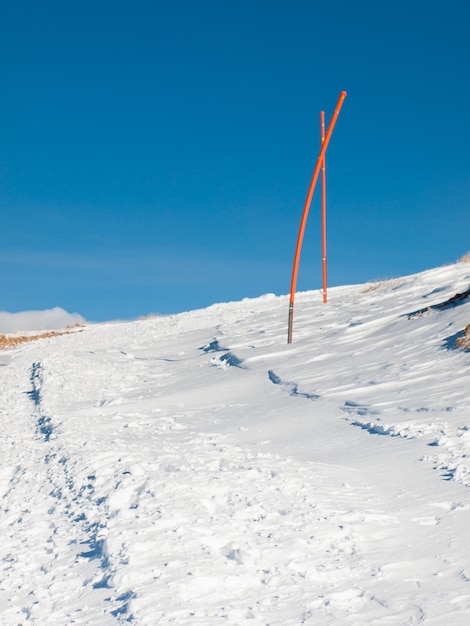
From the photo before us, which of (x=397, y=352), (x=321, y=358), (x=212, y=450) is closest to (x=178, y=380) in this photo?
(x=321, y=358)

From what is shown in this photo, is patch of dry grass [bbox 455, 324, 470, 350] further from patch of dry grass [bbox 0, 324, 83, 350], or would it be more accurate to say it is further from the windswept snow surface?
patch of dry grass [bbox 0, 324, 83, 350]

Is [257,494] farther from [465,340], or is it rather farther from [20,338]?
[20,338]

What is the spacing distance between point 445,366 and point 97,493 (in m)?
4.48

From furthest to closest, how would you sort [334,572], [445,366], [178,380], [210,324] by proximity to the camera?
1. [210,324]
2. [178,380]
3. [445,366]
4. [334,572]

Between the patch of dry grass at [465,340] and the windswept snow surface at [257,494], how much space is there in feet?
0.59

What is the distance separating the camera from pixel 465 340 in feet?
27.8

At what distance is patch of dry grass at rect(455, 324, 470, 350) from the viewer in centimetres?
831

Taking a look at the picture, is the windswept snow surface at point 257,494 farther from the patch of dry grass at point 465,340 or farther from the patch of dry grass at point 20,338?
the patch of dry grass at point 20,338

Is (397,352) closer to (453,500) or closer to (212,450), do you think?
(212,450)

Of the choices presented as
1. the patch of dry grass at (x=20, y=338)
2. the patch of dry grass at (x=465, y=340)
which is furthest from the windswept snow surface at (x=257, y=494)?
the patch of dry grass at (x=20, y=338)

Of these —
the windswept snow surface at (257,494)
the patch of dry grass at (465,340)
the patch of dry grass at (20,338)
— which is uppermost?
the patch of dry grass at (20,338)

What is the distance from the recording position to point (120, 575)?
3.31m

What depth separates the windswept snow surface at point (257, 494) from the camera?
3.06 m

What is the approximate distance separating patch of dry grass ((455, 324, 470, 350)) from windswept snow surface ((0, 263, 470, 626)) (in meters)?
0.18
